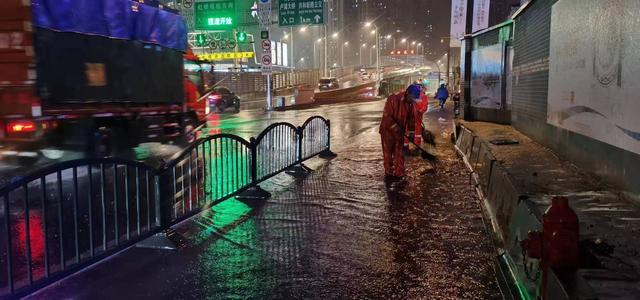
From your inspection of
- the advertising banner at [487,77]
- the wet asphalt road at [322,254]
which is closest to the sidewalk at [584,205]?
the wet asphalt road at [322,254]

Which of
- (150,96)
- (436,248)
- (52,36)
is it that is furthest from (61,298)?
(150,96)

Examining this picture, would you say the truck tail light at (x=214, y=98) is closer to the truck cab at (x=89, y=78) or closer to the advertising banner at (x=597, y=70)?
the truck cab at (x=89, y=78)

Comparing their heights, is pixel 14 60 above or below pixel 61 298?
above

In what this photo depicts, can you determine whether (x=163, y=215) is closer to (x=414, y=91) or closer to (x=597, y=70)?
(x=597, y=70)

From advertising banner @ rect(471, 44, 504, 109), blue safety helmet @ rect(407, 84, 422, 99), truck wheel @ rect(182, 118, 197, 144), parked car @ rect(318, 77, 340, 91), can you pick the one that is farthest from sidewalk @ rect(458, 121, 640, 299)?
parked car @ rect(318, 77, 340, 91)

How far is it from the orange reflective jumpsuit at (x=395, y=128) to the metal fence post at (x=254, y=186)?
2546mm

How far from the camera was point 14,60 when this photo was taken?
10.5 metres

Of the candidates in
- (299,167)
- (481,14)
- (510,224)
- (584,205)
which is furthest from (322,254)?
(481,14)

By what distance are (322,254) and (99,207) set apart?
3.83 metres

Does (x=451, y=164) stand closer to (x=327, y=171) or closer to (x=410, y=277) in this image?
(x=327, y=171)

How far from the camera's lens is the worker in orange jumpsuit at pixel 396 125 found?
9852 millimetres

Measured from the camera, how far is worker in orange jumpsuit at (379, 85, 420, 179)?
9852 mm

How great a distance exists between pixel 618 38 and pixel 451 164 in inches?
255

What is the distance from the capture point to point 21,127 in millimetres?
10359
